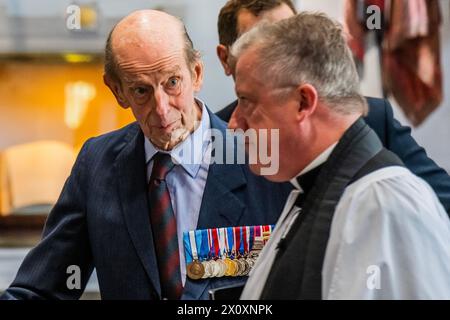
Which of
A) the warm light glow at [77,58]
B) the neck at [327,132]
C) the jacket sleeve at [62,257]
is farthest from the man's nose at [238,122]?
the warm light glow at [77,58]

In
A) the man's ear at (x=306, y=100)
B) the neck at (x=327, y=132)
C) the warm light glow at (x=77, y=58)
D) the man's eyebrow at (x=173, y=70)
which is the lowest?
the neck at (x=327, y=132)

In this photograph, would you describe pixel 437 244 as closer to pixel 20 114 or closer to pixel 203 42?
pixel 203 42

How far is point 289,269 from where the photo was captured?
109 centimetres

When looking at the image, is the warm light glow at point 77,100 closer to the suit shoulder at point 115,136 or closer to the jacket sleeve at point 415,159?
the suit shoulder at point 115,136

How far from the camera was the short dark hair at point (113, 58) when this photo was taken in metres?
1.27

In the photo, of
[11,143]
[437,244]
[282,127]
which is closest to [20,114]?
[11,143]

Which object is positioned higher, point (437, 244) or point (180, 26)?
point (180, 26)

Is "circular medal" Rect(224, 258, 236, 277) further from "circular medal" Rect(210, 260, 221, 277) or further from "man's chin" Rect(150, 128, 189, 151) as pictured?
"man's chin" Rect(150, 128, 189, 151)

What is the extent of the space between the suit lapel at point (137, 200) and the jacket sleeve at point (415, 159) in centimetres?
43

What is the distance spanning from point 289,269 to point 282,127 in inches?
7.5

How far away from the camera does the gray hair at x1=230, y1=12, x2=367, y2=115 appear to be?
1.08 m

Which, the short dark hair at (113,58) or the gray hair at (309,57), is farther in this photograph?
the short dark hair at (113,58)
